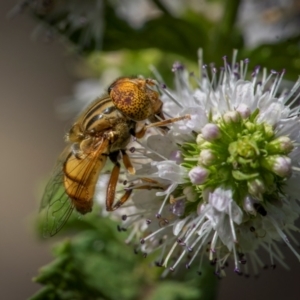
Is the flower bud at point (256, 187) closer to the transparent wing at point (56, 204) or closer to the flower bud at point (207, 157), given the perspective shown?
the flower bud at point (207, 157)

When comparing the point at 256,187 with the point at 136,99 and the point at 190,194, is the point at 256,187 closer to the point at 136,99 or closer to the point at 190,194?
the point at 190,194

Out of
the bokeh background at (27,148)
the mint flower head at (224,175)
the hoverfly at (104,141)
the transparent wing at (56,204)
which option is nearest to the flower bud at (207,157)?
the mint flower head at (224,175)

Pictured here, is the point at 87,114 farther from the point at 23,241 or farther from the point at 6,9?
the point at 6,9

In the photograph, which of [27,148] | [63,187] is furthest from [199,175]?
[27,148]

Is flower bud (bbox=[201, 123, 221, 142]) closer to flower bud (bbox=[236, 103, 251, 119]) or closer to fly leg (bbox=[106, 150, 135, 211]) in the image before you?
flower bud (bbox=[236, 103, 251, 119])

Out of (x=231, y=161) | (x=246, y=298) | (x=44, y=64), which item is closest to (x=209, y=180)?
(x=231, y=161)

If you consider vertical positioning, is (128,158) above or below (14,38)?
below
